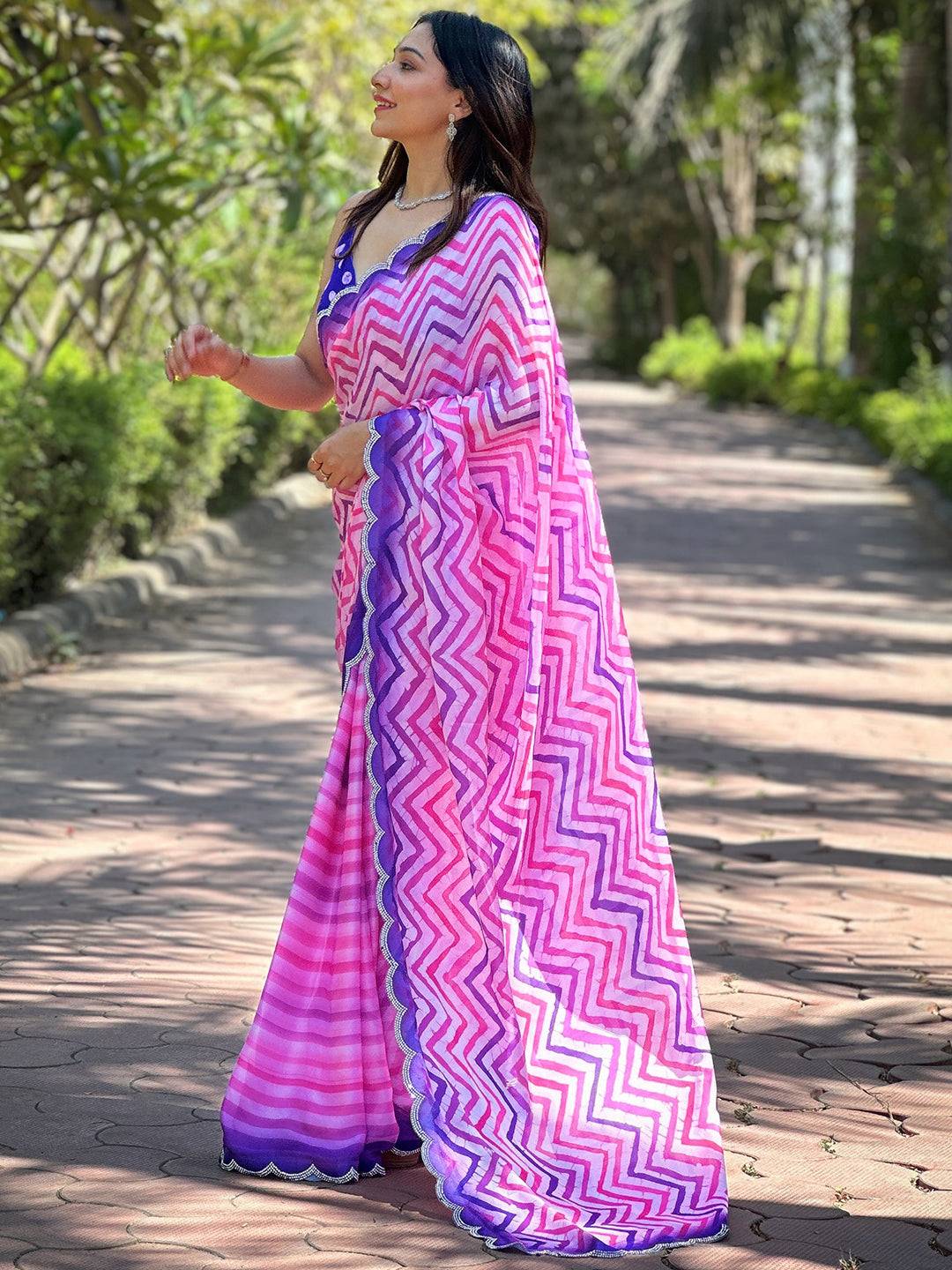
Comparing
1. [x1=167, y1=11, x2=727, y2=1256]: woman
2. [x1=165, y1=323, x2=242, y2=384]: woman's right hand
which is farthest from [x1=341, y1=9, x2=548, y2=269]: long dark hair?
[x1=165, y1=323, x2=242, y2=384]: woman's right hand

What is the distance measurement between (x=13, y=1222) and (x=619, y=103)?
34972 mm

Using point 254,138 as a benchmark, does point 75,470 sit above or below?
below

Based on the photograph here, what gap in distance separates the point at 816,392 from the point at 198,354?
2552cm

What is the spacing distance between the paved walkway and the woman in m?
0.19

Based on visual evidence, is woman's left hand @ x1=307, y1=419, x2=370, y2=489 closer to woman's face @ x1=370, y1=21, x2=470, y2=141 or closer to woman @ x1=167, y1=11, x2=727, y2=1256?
woman @ x1=167, y1=11, x2=727, y2=1256

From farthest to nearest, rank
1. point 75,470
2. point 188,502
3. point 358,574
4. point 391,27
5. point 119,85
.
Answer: point 391,27 < point 188,502 < point 75,470 < point 119,85 < point 358,574

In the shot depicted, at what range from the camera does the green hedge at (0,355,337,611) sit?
856 cm

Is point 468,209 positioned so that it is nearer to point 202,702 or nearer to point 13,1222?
point 13,1222

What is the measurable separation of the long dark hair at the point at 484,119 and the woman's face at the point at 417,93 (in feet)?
0.06

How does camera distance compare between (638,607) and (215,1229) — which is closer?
(215,1229)

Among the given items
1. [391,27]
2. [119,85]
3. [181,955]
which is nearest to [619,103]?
[391,27]

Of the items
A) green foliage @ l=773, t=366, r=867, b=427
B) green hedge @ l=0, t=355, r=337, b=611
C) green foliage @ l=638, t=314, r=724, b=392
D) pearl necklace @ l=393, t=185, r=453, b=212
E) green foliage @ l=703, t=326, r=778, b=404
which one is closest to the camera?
pearl necklace @ l=393, t=185, r=453, b=212

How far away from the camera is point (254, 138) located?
41.5ft

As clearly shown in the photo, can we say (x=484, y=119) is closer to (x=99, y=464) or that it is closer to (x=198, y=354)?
(x=198, y=354)
